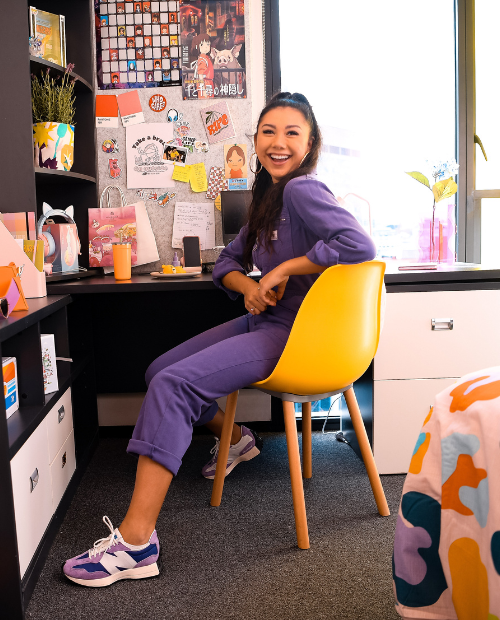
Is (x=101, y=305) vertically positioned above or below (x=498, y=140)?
below

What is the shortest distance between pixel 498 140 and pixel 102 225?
1645 mm

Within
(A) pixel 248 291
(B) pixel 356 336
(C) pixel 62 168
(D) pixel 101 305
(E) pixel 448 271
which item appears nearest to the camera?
(B) pixel 356 336

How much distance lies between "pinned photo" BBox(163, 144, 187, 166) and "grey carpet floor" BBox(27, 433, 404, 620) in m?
1.13

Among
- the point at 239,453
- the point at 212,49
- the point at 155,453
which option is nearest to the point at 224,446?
the point at 239,453

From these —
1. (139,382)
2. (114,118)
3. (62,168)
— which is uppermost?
(114,118)

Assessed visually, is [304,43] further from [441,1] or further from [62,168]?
[62,168]

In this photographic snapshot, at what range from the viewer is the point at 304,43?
2211mm

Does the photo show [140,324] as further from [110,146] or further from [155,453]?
[155,453]

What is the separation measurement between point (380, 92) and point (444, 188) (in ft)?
1.76

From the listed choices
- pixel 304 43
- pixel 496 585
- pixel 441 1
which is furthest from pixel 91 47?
pixel 496 585

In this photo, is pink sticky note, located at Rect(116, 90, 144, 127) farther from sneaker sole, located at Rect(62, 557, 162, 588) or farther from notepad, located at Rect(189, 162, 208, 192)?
sneaker sole, located at Rect(62, 557, 162, 588)

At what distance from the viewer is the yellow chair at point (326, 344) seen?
132cm

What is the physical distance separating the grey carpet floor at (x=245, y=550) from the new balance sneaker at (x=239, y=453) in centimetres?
4

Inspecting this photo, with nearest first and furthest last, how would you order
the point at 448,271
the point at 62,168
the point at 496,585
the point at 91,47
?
the point at 496,585 → the point at 448,271 → the point at 62,168 → the point at 91,47
